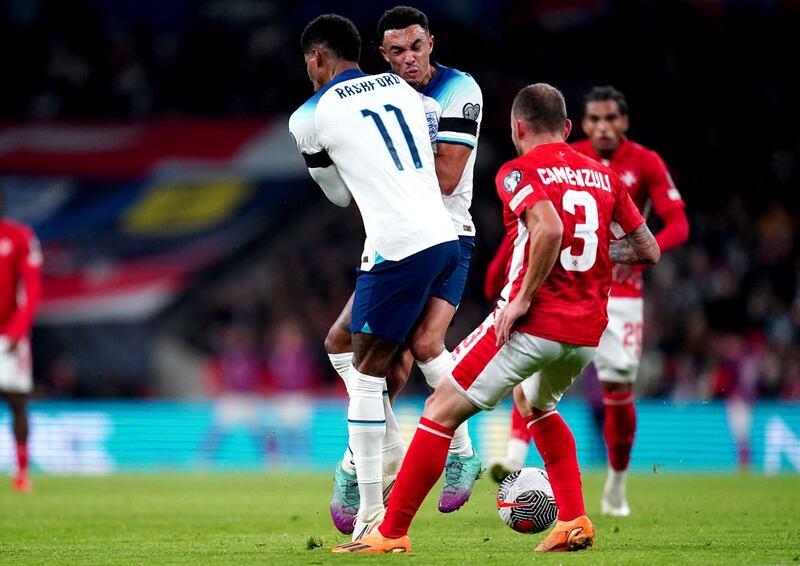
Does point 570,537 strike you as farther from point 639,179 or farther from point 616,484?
point 639,179

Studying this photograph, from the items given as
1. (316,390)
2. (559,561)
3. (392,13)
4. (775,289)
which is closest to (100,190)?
(316,390)

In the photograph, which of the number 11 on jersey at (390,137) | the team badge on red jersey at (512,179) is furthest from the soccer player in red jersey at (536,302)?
the number 11 on jersey at (390,137)

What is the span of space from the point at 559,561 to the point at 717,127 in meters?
16.0

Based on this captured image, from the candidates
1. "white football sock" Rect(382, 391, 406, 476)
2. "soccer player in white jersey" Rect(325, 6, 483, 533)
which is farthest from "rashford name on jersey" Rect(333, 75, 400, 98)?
"white football sock" Rect(382, 391, 406, 476)

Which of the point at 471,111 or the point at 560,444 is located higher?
the point at 471,111

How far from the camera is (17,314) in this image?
12.0m

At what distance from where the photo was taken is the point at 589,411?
16.1 metres

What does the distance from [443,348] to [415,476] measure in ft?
3.15

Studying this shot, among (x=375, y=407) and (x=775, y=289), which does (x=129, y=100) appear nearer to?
(x=775, y=289)

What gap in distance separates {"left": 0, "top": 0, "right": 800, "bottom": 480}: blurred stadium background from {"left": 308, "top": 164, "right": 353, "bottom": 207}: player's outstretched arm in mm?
10289

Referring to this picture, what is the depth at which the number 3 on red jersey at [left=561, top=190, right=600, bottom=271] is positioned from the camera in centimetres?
589

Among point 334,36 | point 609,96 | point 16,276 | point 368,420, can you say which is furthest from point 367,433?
point 16,276

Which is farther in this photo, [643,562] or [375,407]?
[375,407]

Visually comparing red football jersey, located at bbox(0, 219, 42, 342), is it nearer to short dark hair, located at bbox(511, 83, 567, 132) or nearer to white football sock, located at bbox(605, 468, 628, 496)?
white football sock, located at bbox(605, 468, 628, 496)
